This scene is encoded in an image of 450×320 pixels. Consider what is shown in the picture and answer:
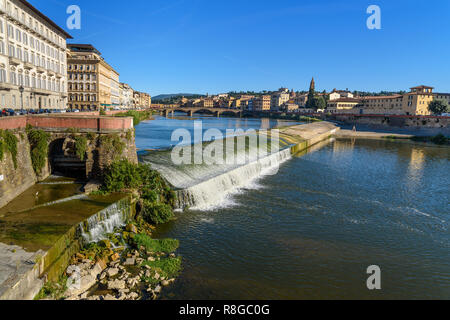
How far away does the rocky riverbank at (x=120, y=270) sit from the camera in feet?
36.6

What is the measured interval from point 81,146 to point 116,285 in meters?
11.0

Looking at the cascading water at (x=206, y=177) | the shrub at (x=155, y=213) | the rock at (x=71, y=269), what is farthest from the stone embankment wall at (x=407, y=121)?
the rock at (x=71, y=269)

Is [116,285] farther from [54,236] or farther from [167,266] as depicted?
[54,236]

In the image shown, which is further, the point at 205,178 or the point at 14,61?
the point at 14,61

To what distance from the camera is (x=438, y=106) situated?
105m

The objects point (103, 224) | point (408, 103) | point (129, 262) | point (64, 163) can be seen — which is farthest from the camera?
point (408, 103)

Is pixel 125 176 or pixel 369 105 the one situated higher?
pixel 369 105

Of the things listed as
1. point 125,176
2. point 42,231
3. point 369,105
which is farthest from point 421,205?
point 369,105

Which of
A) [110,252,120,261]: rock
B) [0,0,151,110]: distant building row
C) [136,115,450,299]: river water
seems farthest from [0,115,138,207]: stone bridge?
[0,0,151,110]: distant building row

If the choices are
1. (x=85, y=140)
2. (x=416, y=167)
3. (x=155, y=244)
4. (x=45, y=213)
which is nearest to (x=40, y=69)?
(x=85, y=140)

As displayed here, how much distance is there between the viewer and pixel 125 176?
746 inches
